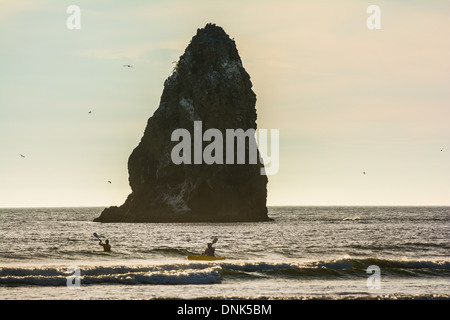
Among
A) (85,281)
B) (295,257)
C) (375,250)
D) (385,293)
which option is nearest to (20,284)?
(85,281)

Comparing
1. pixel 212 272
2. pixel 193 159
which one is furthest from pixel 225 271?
pixel 193 159

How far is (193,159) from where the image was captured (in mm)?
138625

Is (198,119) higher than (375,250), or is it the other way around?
(198,119)

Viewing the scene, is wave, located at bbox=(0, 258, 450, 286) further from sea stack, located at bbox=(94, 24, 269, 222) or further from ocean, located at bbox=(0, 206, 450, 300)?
sea stack, located at bbox=(94, 24, 269, 222)

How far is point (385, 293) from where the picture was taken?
126 feet

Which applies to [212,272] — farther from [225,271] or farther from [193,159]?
[193,159]

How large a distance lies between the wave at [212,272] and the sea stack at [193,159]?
82.6m

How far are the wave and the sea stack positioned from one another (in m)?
82.6

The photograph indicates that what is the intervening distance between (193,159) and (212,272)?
308 feet

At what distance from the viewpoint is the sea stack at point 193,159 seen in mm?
137625

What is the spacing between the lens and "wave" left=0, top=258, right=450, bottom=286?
43.4m

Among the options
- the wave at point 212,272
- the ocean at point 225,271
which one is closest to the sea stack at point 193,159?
the ocean at point 225,271
